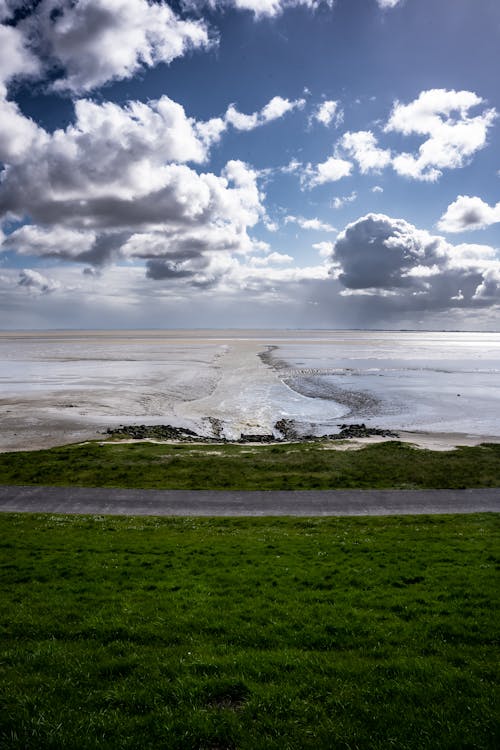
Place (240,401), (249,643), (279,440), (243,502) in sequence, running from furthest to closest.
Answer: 1. (240,401)
2. (279,440)
3. (243,502)
4. (249,643)

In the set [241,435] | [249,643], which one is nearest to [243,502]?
[249,643]

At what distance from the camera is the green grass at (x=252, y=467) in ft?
89.6

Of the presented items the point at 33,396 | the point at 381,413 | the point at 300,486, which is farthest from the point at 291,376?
the point at 300,486

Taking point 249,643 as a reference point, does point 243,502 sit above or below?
below

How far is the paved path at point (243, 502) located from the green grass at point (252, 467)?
1658mm

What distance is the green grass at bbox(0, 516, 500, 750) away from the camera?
271 inches

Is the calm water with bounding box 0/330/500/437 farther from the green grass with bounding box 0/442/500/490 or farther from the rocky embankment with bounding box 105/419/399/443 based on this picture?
the green grass with bounding box 0/442/500/490

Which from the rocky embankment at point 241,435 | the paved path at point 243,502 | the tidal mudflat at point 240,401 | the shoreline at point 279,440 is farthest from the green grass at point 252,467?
the tidal mudflat at point 240,401

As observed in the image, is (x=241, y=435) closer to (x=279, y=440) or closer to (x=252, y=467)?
(x=279, y=440)

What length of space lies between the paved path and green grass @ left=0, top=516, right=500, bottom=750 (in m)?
5.06

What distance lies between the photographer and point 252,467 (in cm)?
3073

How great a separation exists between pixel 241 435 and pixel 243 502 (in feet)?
67.1

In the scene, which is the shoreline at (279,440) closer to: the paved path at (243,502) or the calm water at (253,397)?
the calm water at (253,397)

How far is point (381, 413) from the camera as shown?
55.1m
